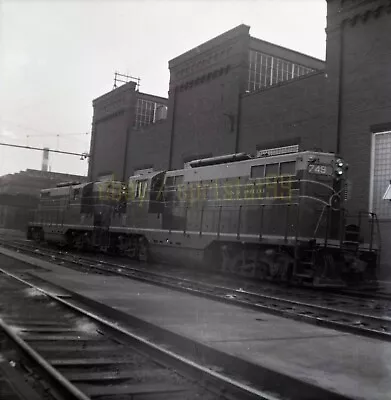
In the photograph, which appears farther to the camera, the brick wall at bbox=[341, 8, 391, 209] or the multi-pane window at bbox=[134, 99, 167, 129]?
the multi-pane window at bbox=[134, 99, 167, 129]

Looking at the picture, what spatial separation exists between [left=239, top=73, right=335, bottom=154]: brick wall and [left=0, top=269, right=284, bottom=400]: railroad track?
12.7m

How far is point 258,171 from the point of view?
44.8 feet

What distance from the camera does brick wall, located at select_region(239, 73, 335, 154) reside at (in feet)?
58.4

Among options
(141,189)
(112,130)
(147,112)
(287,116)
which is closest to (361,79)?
(287,116)

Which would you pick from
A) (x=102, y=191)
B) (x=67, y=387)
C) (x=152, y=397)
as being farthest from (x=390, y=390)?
(x=102, y=191)

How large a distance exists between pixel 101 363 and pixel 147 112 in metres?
29.1

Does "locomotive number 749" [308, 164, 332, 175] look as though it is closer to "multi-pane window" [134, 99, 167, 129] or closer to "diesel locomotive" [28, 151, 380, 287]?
"diesel locomotive" [28, 151, 380, 287]

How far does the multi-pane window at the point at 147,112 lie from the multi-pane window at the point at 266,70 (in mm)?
10794

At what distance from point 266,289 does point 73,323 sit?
594 cm

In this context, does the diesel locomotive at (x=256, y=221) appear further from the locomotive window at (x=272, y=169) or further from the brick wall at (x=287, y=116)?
the brick wall at (x=287, y=116)

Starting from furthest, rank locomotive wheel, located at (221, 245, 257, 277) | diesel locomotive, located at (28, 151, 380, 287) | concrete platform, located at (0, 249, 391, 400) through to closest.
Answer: locomotive wheel, located at (221, 245, 257, 277), diesel locomotive, located at (28, 151, 380, 287), concrete platform, located at (0, 249, 391, 400)

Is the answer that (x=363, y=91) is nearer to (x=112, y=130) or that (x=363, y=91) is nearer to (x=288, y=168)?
(x=288, y=168)

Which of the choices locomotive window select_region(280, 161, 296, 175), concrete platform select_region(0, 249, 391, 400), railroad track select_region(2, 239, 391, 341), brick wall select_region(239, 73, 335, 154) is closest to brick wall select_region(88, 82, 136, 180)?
brick wall select_region(239, 73, 335, 154)

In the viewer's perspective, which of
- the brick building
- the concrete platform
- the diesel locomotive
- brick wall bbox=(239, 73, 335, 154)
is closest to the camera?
the concrete platform
